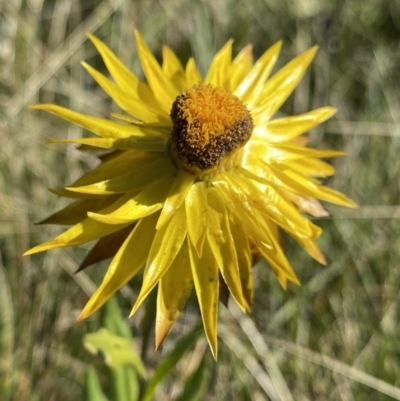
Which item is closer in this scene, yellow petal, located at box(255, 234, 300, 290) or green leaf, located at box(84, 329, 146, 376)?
yellow petal, located at box(255, 234, 300, 290)

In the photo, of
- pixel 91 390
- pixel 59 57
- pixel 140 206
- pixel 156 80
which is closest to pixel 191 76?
pixel 156 80

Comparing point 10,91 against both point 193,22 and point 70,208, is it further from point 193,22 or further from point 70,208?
point 70,208

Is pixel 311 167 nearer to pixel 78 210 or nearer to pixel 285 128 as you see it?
pixel 285 128

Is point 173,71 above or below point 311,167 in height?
above

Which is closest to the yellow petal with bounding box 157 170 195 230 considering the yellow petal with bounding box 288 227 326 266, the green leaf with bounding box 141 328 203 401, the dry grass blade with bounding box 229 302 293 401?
the yellow petal with bounding box 288 227 326 266

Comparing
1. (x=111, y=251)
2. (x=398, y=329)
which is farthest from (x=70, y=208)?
(x=398, y=329)

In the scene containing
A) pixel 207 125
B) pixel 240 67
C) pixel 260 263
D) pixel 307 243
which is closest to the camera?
pixel 207 125

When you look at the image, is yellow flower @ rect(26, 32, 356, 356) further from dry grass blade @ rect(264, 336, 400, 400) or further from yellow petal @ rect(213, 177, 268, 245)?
dry grass blade @ rect(264, 336, 400, 400)
